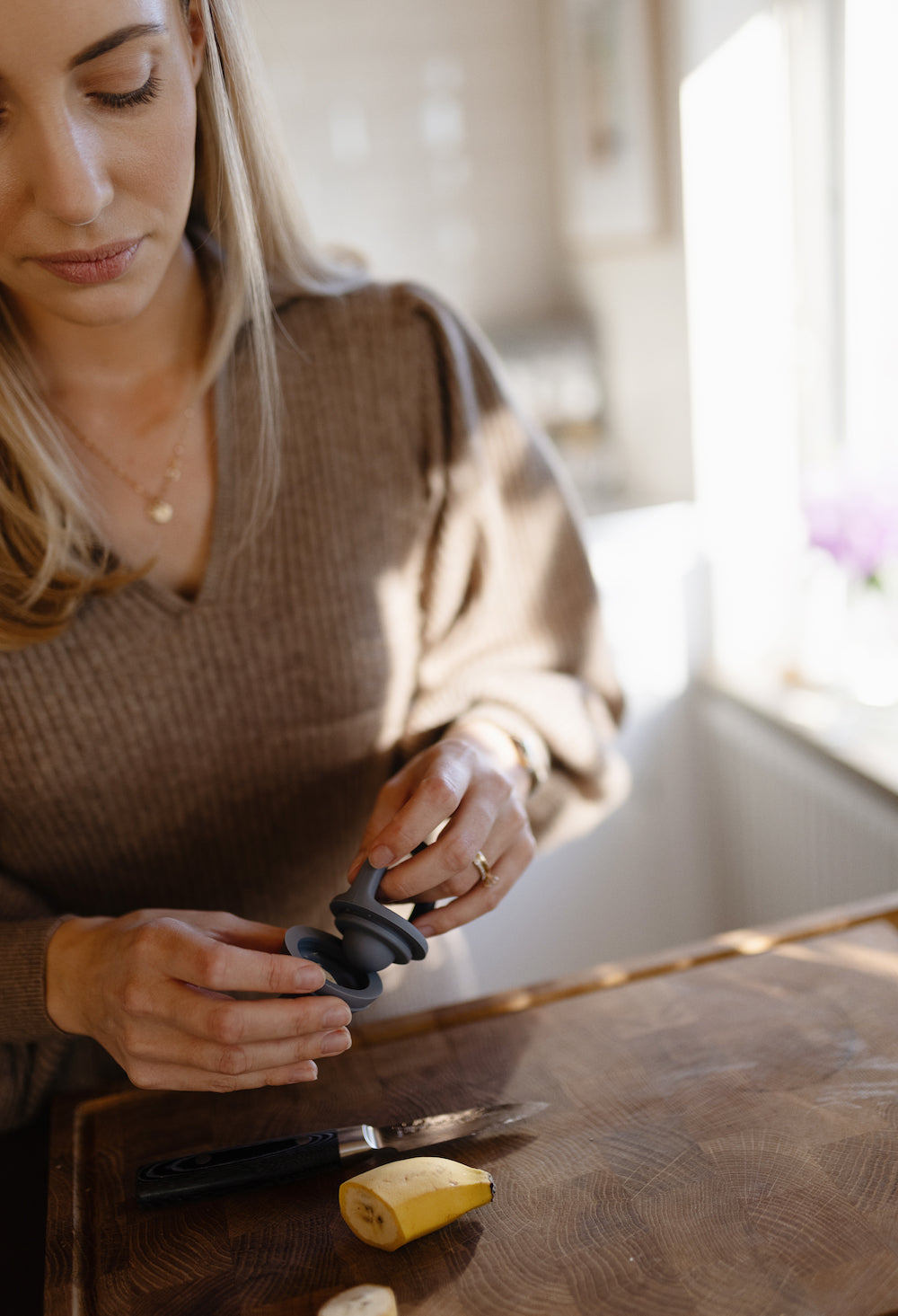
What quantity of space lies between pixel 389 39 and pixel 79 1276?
2552mm

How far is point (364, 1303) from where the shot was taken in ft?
2.04

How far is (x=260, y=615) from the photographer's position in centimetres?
104

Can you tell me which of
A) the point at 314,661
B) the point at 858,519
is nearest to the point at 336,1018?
the point at 314,661

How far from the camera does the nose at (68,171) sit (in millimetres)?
746

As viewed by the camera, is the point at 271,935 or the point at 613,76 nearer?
the point at 271,935

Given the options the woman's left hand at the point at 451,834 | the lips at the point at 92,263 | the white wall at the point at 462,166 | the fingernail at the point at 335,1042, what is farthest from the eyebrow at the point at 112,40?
the white wall at the point at 462,166

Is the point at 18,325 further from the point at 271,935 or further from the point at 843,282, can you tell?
the point at 843,282

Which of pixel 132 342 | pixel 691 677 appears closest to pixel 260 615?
pixel 132 342

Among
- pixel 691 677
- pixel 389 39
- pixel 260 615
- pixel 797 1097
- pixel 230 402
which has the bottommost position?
pixel 691 677

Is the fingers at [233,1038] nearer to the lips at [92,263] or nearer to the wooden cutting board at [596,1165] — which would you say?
the wooden cutting board at [596,1165]

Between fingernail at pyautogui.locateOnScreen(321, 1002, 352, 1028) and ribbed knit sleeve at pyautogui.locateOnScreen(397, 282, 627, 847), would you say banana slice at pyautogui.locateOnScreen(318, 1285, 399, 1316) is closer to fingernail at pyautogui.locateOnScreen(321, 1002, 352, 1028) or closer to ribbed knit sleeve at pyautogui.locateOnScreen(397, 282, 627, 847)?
fingernail at pyautogui.locateOnScreen(321, 1002, 352, 1028)

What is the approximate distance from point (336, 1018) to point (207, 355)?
61 centimetres

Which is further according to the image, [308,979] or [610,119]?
[610,119]

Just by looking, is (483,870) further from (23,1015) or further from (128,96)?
(128,96)
